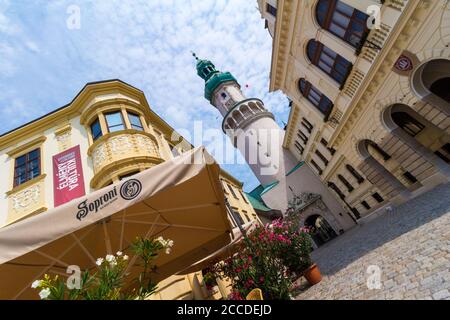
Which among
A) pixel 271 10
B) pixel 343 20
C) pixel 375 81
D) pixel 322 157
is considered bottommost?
pixel 375 81

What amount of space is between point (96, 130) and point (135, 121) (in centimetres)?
180

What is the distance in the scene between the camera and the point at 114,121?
11320 millimetres

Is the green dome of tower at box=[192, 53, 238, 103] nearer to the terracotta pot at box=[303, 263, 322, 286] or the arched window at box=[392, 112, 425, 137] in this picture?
the arched window at box=[392, 112, 425, 137]

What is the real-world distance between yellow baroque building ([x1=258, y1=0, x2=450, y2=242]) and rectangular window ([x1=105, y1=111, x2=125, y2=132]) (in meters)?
11.3

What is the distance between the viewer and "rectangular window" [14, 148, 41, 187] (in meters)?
11.0

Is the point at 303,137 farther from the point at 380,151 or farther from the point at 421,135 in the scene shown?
the point at 421,135

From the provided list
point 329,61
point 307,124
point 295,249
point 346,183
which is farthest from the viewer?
point 307,124

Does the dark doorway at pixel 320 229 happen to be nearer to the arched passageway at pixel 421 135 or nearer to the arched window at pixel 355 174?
the arched window at pixel 355 174

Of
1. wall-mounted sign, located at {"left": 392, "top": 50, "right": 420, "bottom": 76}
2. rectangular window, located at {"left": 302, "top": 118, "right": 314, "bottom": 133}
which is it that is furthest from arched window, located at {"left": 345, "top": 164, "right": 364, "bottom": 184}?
wall-mounted sign, located at {"left": 392, "top": 50, "right": 420, "bottom": 76}

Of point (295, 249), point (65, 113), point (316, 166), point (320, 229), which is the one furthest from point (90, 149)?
point (320, 229)

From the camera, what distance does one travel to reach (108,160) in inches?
384

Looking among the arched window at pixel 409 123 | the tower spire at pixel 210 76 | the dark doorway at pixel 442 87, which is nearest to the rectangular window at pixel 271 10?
the arched window at pixel 409 123

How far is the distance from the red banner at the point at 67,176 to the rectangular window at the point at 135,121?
2.63m

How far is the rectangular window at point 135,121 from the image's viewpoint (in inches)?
457
